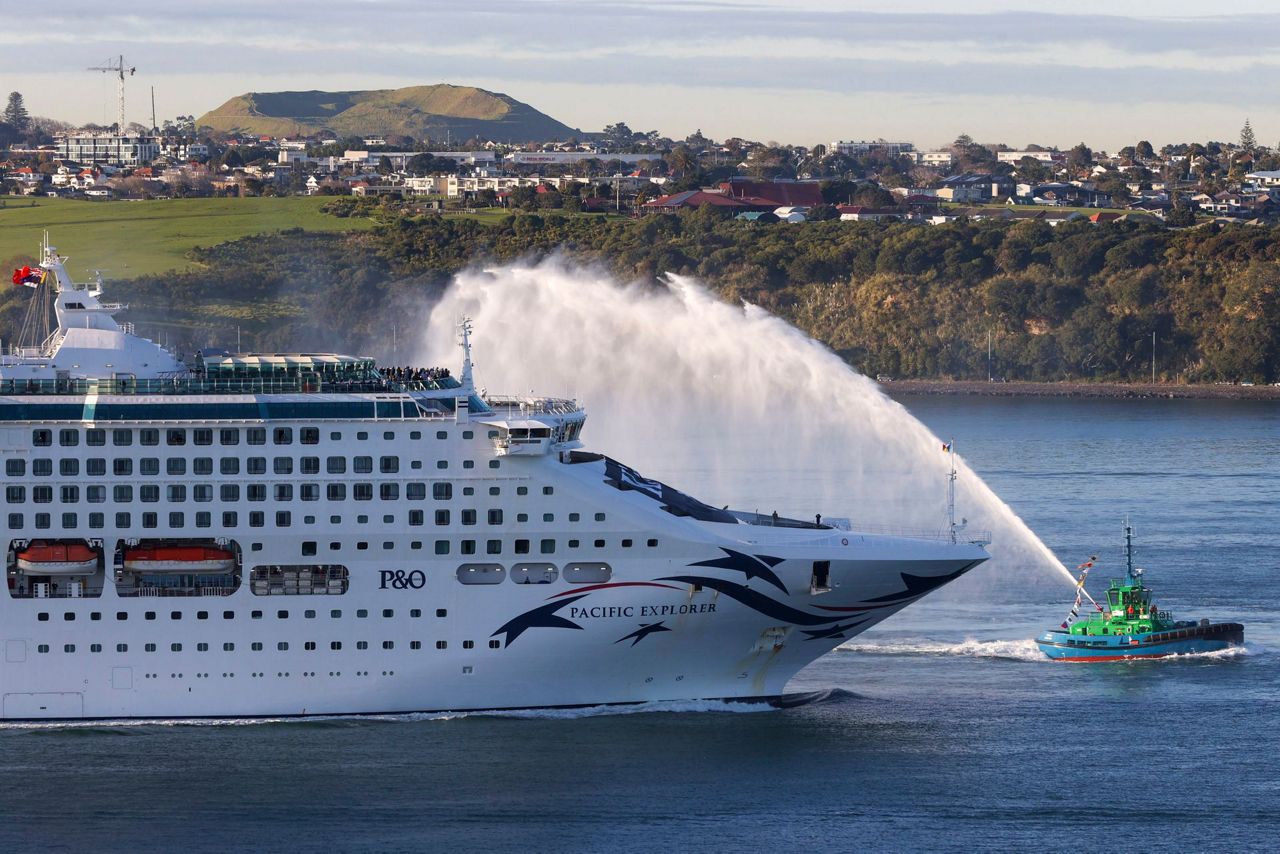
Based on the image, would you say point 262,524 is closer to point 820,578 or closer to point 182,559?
point 182,559

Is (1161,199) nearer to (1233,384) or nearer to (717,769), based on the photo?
(1233,384)

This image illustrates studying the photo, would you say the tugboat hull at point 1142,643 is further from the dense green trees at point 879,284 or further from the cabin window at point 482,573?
the dense green trees at point 879,284

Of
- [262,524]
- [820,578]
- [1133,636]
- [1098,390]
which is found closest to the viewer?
[262,524]

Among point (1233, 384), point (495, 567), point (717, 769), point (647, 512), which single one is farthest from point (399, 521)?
point (1233, 384)

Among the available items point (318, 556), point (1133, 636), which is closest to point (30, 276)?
point (318, 556)

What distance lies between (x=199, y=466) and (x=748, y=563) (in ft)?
28.1

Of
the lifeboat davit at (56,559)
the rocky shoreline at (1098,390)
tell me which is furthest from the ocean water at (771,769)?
the rocky shoreline at (1098,390)

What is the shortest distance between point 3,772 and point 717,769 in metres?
10.4

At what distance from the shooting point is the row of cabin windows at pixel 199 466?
32.6 m

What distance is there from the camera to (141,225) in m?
115

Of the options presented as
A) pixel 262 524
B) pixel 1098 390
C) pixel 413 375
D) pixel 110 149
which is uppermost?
pixel 110 149

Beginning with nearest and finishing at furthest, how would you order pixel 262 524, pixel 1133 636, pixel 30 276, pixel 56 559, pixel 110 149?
pixel 56 559, pixel 262 524, pixel 30 276, pixel 1133 636, pixel 110 149

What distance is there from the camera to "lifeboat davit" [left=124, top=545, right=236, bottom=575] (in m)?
32.5

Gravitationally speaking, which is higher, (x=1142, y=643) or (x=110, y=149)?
(x=110, y=149)
